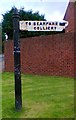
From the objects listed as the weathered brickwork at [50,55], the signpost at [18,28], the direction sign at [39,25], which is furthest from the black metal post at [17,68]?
the weathered brickwork at [50,55]

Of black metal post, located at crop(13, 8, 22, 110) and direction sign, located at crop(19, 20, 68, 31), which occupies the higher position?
direction sign, located at crop(19, 20, 68, 31)

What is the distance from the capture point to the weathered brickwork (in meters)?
15.6

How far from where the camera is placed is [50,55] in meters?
17.1

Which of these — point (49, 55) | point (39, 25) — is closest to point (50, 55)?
point (49, 55)

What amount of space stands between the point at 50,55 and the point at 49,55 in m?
0.10

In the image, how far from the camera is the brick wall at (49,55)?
15.7 metres

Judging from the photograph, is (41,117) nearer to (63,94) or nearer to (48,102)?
(48,102)

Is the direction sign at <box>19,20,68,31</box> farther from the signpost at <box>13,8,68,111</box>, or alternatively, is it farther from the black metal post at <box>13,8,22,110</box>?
the black metal post at <box>13,8,22,110</box>

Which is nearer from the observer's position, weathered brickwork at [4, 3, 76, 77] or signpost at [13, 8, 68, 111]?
signpost at [13, 8, 68, 111]

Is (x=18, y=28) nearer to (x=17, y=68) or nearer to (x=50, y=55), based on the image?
(x=17, y=68)

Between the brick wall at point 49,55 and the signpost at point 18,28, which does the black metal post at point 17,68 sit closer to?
the signpost at point 18,28

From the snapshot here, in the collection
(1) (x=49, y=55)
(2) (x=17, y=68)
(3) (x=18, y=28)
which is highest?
(3) (x=18, y=28)

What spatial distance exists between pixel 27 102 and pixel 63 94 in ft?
4.47

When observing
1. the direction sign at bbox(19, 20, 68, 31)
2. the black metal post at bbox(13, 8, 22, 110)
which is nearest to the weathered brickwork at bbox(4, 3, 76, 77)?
the direction sign at bbox(19, 20, 68, 31)
